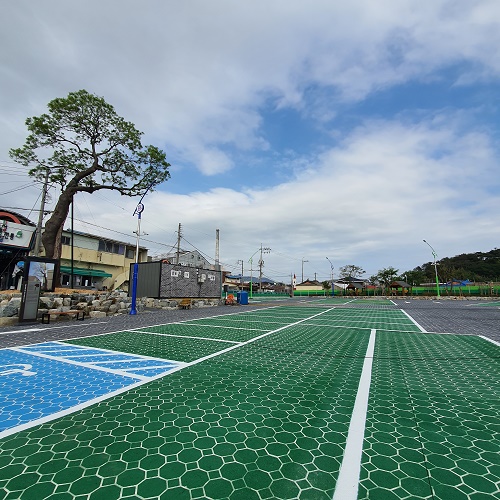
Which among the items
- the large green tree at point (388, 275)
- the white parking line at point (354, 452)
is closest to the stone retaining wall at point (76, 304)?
the white parking line at point (354, 452)

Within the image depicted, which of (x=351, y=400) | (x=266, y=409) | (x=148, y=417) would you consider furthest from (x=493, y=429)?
(x=148, y=417)

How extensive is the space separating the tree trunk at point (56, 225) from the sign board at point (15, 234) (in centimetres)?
785

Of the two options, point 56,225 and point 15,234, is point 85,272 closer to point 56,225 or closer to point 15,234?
point 15,234

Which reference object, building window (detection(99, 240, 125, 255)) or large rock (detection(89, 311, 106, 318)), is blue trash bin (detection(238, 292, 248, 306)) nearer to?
large rock (detection(89, 311, 106, 318))

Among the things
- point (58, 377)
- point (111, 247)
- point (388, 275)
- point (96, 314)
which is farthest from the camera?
point (388, 275)

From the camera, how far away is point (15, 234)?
758 inches

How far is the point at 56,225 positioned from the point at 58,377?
11662 mm

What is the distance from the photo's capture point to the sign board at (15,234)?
18703 mm

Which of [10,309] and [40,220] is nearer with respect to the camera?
[10,309]

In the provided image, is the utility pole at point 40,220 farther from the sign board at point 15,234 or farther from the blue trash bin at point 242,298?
the blue trash bin at point 242,298

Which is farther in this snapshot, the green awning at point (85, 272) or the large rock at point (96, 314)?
the green awning at point (85, 272)

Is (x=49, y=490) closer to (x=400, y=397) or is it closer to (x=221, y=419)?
(x=221, y=419)

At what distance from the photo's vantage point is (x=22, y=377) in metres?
4.18

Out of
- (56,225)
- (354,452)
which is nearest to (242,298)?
(56,225)
